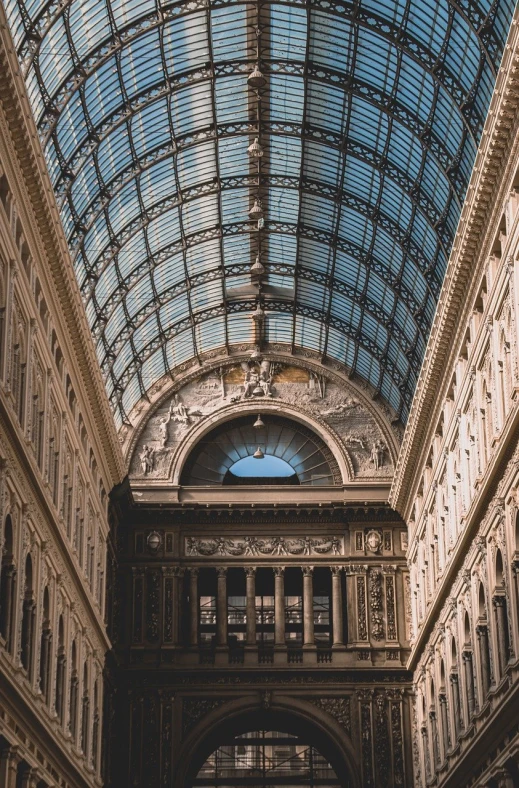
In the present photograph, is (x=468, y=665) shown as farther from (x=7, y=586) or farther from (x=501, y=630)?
(x=7, y=586)

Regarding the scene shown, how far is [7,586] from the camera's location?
39219mm

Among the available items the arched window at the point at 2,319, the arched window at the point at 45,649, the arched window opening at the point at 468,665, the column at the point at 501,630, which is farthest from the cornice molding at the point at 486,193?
the arched window at the point at 45,649

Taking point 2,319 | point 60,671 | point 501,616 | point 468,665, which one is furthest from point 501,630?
point 2,319

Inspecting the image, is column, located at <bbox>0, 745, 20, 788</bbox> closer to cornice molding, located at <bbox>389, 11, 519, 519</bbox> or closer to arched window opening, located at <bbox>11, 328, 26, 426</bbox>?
arched window opening, located at <bbox>11, 328, 26, 426</bbox>

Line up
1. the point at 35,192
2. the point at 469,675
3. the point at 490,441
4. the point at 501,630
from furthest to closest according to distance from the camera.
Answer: the point at 469,675
the point at 490,441
the point at 501,630
the point at 35,192

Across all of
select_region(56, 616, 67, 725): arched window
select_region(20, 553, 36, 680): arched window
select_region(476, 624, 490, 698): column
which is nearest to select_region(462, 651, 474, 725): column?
select_region(476, 624, 490, 698): column

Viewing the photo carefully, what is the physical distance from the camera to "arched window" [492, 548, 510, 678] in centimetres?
4197

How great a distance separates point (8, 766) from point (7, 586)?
16.1 ft

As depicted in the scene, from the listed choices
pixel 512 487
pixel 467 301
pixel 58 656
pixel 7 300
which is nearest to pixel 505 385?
pixel 512 487

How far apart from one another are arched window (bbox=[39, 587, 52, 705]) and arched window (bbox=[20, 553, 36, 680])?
2676mm

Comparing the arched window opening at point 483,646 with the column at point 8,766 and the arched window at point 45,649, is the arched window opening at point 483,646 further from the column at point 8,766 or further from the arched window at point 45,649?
the column at point 8,766

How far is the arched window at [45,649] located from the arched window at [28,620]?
2676 millimetres

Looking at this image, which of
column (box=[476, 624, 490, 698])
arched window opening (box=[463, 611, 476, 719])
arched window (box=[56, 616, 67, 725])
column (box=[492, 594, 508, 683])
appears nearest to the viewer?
column (box=[492, 594, 508, 683])

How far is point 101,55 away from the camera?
49500mm
